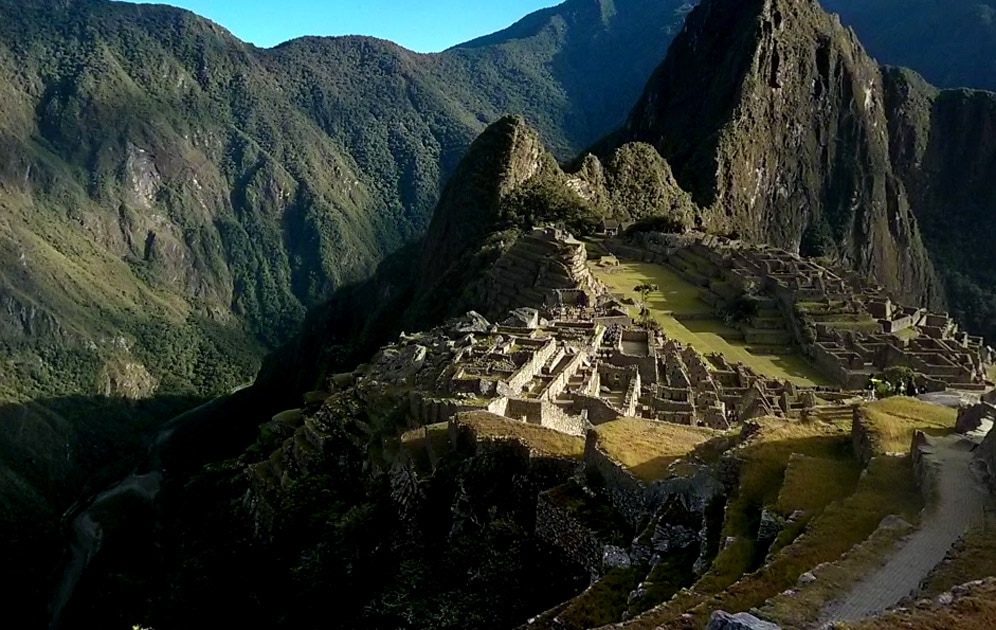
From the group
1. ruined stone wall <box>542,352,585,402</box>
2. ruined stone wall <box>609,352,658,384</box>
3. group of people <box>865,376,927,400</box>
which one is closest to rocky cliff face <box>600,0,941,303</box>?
group of people <box>865,376,927,400</box>

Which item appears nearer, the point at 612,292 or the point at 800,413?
the point at 800,413

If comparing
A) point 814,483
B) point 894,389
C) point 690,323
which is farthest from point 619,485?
point 690,323

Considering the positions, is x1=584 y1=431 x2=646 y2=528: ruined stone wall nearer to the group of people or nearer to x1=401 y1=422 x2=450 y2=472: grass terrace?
x1=401 y1=422 x2=450 y2=472: grass terrace

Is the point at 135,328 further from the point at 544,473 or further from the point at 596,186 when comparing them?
the point at 544,473

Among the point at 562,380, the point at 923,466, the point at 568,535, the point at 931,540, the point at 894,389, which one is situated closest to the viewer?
the point at 931,540

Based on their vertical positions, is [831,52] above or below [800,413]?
above

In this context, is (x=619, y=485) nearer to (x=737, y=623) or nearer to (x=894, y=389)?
(x=737, y=623)

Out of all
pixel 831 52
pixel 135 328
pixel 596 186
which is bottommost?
pixel 135 328

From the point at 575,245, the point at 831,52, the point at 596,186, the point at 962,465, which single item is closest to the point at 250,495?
the point at 962,465
